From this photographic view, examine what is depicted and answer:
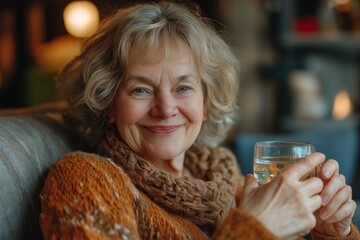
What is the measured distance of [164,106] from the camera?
4.68 feet

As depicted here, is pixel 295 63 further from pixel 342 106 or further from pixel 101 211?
pixel 101 211

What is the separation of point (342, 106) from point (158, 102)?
3086mm

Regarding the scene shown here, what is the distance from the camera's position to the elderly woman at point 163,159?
117 centimetres

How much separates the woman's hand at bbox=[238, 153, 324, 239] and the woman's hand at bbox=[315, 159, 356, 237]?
0.10 meters

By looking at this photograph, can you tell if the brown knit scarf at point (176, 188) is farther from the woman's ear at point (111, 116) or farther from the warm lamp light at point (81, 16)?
the warm lamp light at point (81, 16)

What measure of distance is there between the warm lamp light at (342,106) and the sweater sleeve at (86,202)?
325 cm

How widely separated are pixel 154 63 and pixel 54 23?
544 centimetres

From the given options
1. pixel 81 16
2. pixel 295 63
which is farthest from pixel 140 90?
pixel 81 16

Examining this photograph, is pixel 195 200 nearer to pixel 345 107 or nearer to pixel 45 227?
pixel 45 227

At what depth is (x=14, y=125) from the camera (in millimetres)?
1400

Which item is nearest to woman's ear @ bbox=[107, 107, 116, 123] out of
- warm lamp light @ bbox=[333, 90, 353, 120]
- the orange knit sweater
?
the orange knit sweater

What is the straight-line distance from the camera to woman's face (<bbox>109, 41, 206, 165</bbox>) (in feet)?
4.70

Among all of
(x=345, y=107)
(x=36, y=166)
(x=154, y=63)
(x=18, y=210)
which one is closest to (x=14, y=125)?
(x=36, y=166)

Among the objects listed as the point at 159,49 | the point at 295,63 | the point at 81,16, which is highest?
the point at 159,49
